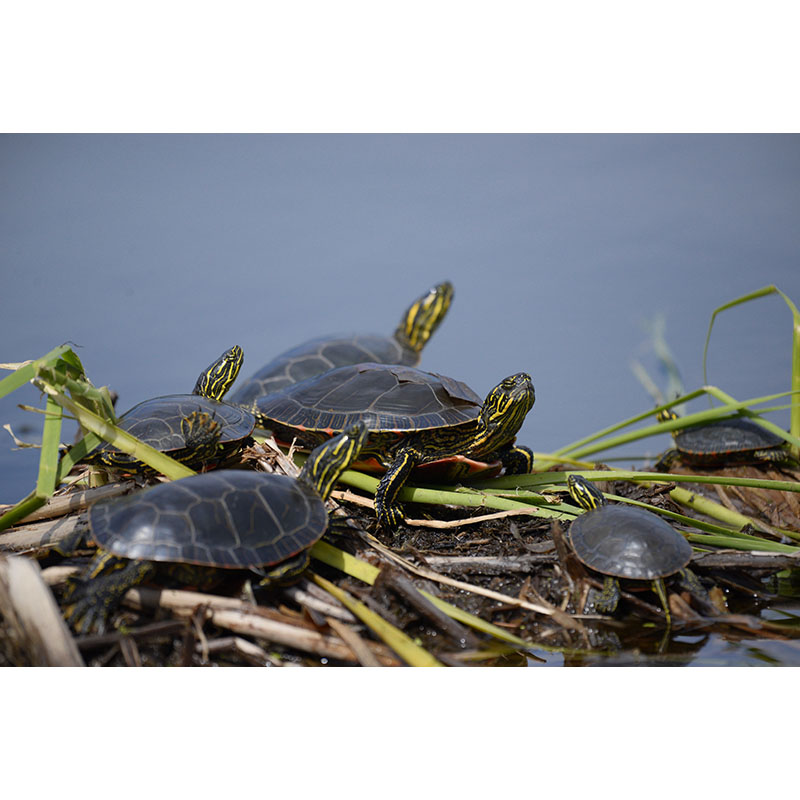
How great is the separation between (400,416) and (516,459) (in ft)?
1.76

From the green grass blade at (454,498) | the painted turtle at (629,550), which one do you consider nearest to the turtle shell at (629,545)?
the painted turtle at (629,550)

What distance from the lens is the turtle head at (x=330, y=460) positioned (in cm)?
174

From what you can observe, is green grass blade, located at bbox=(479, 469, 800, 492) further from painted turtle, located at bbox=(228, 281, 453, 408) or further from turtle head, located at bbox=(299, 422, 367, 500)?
painted turtle, located at bbox=(228, 281, 453, 408)

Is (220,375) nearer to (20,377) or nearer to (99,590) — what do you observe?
(20,377)

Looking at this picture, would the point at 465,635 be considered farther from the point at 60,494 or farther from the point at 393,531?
the point at 60,494

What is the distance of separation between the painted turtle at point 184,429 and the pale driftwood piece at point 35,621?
59cm

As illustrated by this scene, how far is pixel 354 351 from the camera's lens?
3.42m

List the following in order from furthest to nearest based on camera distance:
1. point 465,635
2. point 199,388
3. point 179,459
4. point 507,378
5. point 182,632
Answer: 1. point 199,388
2. point 507,378
3. point 179,459
4. point 465,635
5. point 182,632

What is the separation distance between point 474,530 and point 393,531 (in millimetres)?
251

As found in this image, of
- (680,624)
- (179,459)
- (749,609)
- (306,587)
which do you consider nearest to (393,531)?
(306,587)

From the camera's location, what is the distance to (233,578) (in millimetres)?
1560

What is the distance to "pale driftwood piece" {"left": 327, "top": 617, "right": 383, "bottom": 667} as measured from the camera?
1371 millimetres

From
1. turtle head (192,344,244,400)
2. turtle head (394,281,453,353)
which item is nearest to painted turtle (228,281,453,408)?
turtle head (394,281,453,353)

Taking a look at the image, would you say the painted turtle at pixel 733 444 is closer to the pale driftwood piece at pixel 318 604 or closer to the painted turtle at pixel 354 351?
the painted turtle at pixel 354 351
